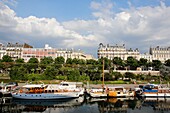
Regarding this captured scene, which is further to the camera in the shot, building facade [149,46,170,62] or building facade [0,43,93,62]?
building facade [149,46,170,62]

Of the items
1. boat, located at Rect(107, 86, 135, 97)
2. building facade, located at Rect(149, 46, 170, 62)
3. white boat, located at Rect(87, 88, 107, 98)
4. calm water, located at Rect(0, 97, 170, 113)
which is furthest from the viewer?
building facade, located at Rect(149, 46, 170, 62)

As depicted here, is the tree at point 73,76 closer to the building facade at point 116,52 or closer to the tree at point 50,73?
the tree at point 50,73

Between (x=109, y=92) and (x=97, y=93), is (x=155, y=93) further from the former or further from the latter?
(x=97, y=93)

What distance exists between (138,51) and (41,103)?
347ft

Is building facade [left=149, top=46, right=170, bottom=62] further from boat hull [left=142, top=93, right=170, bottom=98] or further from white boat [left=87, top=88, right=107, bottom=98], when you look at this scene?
white boat [left=87, top=88, right=107, bottom=98]

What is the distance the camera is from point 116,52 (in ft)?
442

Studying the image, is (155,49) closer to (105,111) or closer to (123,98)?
(123,98)

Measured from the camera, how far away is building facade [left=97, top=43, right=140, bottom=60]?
135m

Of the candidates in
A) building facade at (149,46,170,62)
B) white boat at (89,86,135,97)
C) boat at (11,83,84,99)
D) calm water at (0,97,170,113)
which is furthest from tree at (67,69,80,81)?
building facade at (149,46,170,62)

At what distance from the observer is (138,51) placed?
136625mm

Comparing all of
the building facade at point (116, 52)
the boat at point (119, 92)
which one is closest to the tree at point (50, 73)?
the boat at point (119, 92)

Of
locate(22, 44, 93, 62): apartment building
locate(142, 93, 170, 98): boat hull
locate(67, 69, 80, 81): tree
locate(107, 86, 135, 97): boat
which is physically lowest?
locate(142, 93, 170, 98): boat hull

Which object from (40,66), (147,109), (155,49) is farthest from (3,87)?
(155,49)

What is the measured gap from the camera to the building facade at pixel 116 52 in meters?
135
